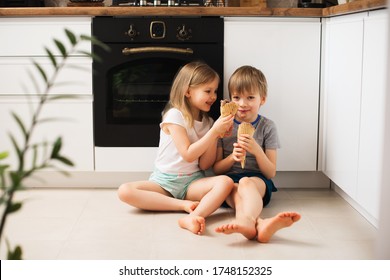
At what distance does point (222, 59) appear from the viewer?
279 cm

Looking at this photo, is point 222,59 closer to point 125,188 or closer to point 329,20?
point 329,20

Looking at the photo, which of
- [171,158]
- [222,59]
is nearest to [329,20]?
[222,59]

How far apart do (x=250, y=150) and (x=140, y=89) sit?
2.36 ft

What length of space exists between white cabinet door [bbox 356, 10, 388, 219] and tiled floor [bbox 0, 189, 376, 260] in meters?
0.21

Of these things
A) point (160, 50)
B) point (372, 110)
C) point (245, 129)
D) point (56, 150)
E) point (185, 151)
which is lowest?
point (185, 151)

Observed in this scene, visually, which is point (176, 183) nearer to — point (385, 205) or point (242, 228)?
point (242, 228)

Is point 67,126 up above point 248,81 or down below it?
below

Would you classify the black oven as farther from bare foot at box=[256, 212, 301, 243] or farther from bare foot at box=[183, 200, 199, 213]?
bare foot at box=[256, 212, 301, 243]

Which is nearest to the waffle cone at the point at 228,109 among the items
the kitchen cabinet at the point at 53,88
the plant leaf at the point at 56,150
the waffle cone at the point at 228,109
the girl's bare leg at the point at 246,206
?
the waffle cone at the point at 228,109

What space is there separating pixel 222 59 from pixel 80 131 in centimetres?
80

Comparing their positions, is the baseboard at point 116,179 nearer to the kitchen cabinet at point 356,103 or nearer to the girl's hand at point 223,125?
the kitchen cabinet at point 356,103

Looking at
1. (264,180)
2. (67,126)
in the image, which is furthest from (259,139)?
(67,126)

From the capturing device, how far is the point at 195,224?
223 cm

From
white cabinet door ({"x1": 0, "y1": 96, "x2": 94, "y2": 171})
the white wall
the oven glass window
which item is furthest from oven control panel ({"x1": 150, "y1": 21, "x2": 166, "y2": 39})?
the white wall
